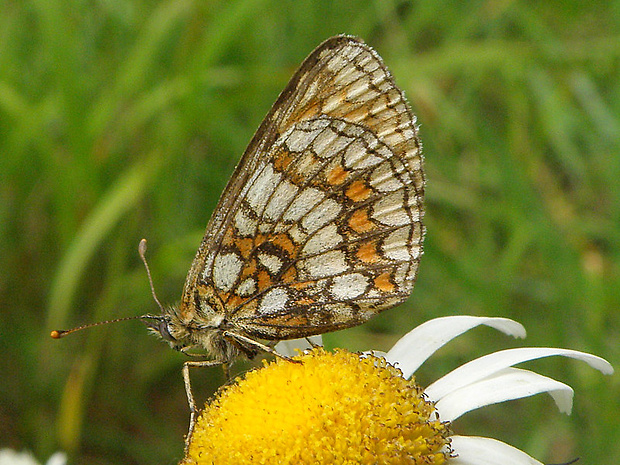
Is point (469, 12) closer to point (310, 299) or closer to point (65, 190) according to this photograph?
point (65, 190)

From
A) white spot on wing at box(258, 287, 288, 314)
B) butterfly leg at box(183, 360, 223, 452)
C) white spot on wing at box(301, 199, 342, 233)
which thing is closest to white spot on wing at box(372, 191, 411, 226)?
white spot on wing at box(301, 199, 342, 233)

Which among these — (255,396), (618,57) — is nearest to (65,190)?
(255,396)

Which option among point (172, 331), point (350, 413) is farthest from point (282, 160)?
point (350, 413)

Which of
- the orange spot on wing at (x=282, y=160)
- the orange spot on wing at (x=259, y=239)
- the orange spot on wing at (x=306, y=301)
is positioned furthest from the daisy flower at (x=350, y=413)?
the orange spot on wing at (x=282, y=160)

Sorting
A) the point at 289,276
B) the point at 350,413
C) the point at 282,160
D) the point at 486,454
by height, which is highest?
the point at 282,160

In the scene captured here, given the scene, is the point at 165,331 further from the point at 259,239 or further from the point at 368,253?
the point at 368,253

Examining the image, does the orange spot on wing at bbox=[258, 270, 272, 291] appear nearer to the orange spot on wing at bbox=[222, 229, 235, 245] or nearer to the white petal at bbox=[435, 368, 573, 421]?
the orange spot on wing at bbox=[222, 229, 235, 245]
